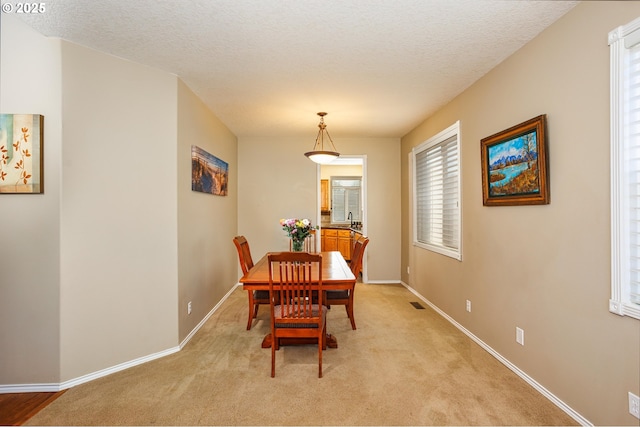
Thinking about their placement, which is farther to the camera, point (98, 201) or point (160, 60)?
point (160, 60)

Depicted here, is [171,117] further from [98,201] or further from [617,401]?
[617,401]

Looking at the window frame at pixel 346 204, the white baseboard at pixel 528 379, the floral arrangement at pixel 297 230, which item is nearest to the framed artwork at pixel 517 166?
the white baseboard at pixel 528 379

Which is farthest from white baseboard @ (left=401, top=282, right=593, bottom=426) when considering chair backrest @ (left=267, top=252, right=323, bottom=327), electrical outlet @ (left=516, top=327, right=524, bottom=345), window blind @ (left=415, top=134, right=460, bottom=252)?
chair backrest @ (left=267, top=252, right=323, bottom=327)

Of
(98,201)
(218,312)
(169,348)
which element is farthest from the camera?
(218,312)

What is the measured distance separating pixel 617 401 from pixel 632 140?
140cm

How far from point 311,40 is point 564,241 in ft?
7.32

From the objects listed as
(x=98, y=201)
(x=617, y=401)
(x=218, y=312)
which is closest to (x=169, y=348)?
(x=218, y=312)

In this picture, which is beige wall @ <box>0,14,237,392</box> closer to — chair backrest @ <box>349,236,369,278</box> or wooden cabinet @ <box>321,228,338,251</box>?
chair backrest @ <box>349,236,369,278</box>

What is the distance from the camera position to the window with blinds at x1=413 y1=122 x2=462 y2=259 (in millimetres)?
3408

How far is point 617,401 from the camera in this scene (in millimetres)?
1572

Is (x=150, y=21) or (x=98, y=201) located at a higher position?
(x=150, y=21)

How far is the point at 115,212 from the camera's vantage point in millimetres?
2387

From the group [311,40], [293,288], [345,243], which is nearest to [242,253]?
[293,288]

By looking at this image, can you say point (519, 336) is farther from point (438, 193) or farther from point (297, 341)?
point (438, 193)
